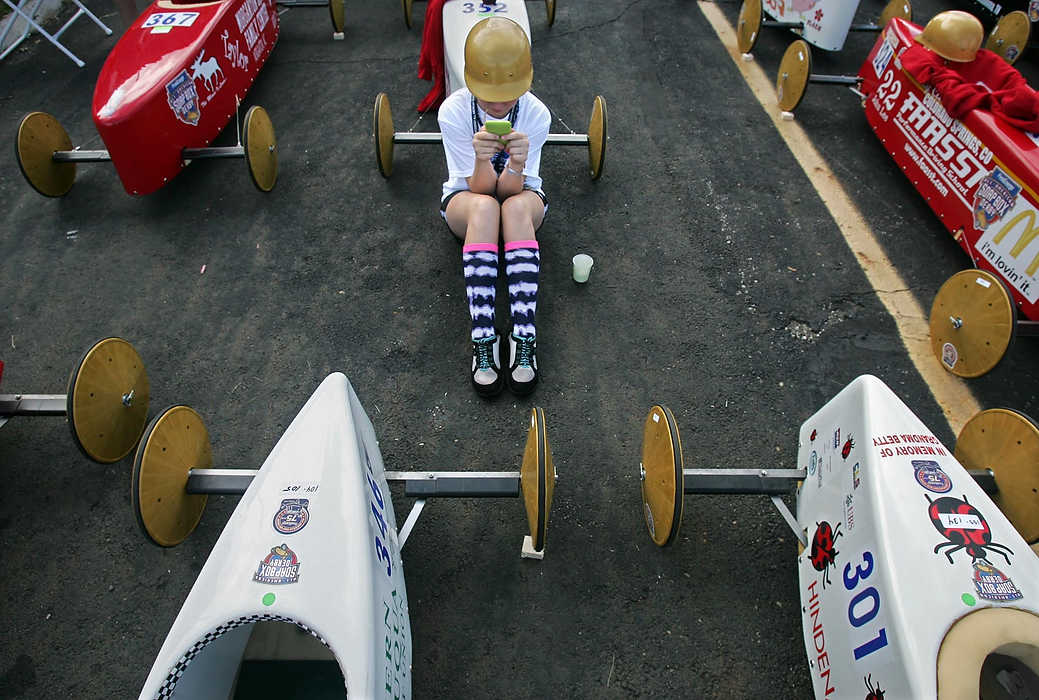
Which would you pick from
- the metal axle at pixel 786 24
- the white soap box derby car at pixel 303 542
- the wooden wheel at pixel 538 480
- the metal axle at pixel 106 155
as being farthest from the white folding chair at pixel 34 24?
the metal axle at pixel 786 24

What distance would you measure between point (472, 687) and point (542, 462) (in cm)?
105

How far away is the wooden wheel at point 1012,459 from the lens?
2713 millimetres

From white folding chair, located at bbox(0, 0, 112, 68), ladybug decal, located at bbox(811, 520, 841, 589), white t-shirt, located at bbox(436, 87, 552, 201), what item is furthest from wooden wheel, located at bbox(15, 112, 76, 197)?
ladybug decal, located at bbox(811, 520, 841, 589)

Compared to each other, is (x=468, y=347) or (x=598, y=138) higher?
(x=598, y=138)

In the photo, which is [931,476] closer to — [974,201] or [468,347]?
[468,347]

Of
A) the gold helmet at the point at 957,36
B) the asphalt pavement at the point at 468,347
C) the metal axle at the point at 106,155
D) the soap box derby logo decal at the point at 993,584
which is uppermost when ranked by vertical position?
the gold helmet at the point at 957,36

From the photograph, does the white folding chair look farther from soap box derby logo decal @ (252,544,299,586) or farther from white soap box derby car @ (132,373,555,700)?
soap box derby logo decal @ (252,544,299,586)

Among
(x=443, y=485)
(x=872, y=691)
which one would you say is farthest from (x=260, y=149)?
(x=872, y=691)

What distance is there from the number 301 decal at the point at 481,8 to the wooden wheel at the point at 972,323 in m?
4.10

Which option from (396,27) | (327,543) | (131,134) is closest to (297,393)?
(327,543)

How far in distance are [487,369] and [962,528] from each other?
232 centimetres

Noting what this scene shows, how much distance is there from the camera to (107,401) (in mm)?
3248

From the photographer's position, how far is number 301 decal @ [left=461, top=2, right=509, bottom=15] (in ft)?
18.1

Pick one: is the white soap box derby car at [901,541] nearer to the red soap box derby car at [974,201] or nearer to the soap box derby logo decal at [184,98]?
the red soap box derby car at [974,201]
